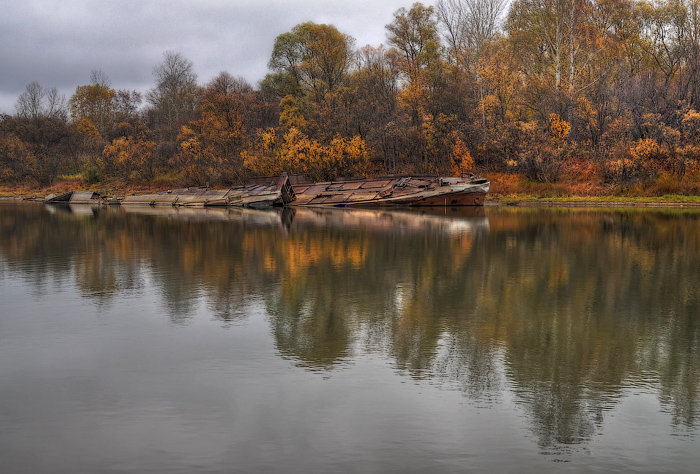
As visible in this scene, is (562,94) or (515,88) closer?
(562,94)

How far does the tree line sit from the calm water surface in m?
31.9

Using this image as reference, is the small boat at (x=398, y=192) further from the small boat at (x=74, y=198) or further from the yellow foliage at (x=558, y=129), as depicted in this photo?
the small boat at (x=74, y=198)

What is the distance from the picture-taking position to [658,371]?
24.7 ft

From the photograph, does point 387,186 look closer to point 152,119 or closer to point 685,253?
point 685,253

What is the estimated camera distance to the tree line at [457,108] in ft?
148

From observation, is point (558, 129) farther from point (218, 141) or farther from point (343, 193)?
point (218, 141)

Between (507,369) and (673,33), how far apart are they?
58252 millimetres

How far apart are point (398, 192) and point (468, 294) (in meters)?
33.4

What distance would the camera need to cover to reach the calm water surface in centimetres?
557

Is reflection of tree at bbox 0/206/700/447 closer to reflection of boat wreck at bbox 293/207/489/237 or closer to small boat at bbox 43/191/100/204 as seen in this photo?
reflection of boat wreck at bbox 293/207/489/237

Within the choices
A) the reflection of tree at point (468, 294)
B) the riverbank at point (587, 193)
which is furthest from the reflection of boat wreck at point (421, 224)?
the riverbank at point (587, 193)

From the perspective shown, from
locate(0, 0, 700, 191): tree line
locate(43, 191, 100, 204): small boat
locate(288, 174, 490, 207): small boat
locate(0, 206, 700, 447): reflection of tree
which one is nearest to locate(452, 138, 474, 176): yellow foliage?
locate(0, 0, 700, 191): tree line

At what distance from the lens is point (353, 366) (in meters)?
7.79

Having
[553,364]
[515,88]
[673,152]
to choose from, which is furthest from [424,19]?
[553,364]
